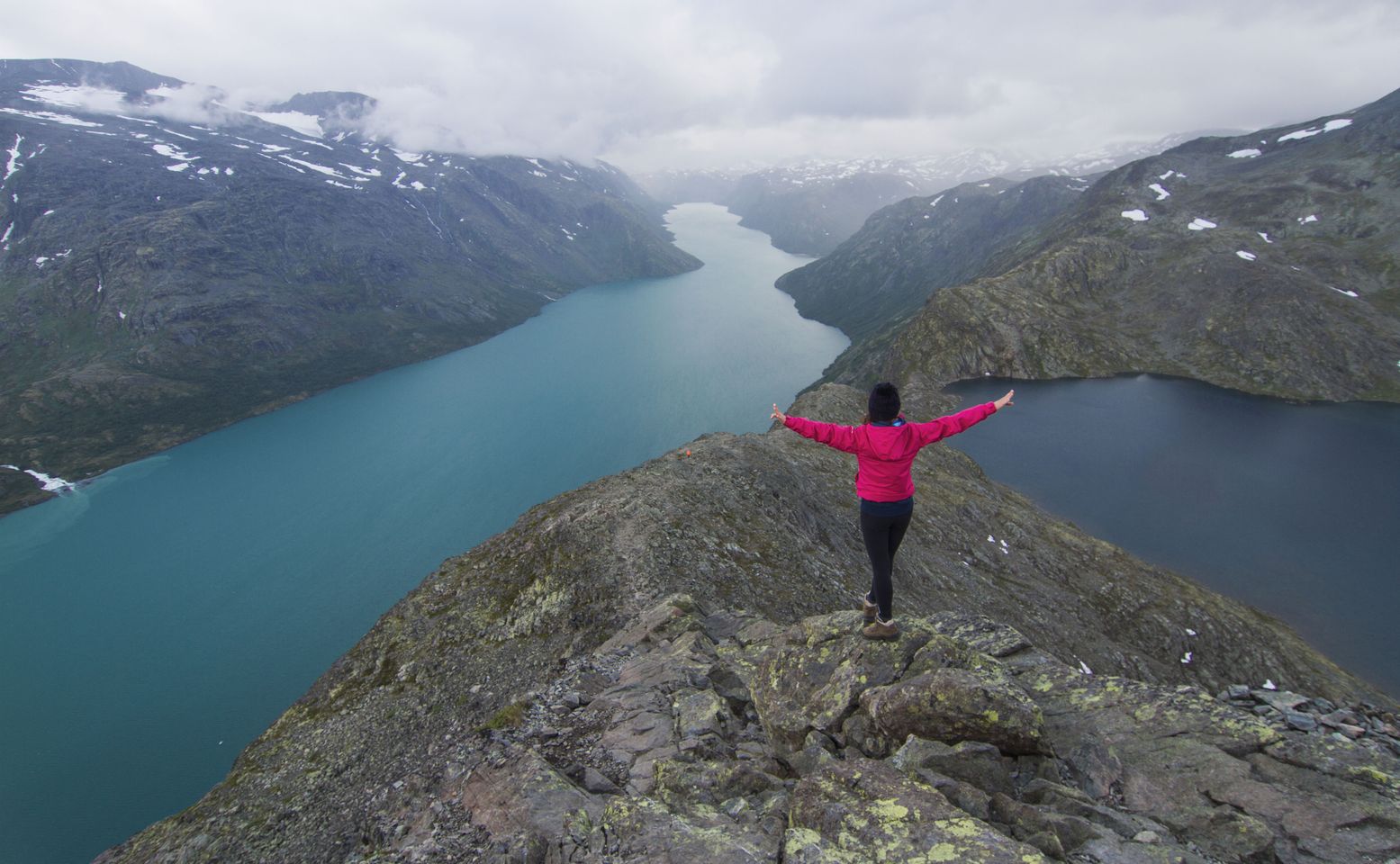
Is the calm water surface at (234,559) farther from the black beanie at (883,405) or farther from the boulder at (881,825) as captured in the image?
the black beanie at (883,405)

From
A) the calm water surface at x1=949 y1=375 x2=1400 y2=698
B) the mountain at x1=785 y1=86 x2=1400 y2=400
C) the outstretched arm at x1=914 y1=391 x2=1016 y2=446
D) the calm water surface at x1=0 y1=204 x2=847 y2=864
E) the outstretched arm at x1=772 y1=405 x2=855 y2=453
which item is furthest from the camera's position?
the mountain at x1=785 y1=86 x2=1400 y2=400

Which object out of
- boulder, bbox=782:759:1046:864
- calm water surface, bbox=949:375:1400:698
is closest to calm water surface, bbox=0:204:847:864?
calm water surface, bbox=949:375:1400:698

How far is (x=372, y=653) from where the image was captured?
2783 centimetres

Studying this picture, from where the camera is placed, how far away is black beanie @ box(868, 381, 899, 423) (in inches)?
447

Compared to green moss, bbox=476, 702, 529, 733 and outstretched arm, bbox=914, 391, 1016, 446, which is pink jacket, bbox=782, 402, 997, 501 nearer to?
outstretched arm, bbox=914, 391, 1016, 446

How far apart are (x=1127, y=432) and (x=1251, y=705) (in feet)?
349

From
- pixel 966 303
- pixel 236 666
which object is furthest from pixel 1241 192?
pixel 236 666

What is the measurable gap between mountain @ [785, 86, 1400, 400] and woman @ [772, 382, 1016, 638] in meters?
130

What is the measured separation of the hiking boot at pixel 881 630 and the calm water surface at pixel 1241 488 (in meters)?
69.9

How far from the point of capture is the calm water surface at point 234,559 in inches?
2530

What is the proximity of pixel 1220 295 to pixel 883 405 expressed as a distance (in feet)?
583

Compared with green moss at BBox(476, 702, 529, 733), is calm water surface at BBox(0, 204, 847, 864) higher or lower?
lower

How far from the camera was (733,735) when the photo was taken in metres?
14.0

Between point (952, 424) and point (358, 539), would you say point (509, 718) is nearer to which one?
point (952, 424)
